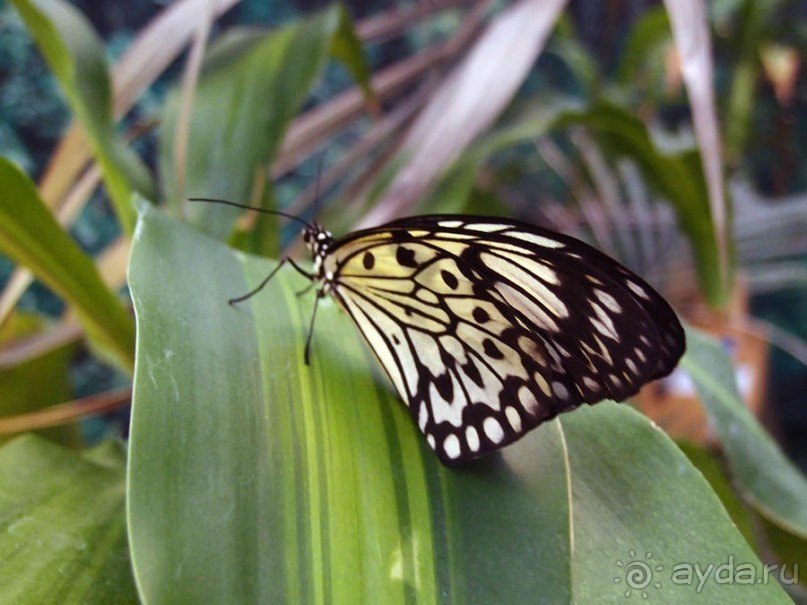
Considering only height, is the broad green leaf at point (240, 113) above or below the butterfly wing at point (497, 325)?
above

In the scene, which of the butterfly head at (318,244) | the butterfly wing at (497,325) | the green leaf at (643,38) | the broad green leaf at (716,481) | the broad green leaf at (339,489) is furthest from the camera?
the green leaf at (643,38)

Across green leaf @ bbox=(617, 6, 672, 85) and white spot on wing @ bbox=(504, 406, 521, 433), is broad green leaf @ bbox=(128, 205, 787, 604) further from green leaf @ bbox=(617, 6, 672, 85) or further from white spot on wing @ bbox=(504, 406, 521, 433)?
green leaf @ bbox=(617, 6, 672, 85)

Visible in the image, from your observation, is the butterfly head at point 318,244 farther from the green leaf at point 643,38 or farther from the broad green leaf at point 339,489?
the green leaf at point 643,38

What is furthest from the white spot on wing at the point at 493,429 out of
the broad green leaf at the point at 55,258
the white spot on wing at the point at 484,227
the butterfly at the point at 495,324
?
the broad green leaf at the point at 55,258

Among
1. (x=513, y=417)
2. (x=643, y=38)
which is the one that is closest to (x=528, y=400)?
(x=513, y=417)

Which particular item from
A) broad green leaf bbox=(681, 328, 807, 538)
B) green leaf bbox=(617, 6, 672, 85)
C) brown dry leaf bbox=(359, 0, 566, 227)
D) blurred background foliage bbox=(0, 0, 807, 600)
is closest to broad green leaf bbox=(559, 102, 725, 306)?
blurred background foliage bbox=(0, 0, 807, 600)

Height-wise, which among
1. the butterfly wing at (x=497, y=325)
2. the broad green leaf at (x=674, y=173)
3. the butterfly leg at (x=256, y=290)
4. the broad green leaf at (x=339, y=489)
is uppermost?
the broad green leaf at (x=674, y=173)
